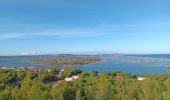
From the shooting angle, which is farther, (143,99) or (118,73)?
(118,73)

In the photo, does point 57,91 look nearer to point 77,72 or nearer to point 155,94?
point 155,94

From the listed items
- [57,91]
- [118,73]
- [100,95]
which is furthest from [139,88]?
[118,73]

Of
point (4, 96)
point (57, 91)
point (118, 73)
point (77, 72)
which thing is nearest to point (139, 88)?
Answer: point (57, 91)

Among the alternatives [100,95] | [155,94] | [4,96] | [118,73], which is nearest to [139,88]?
[155,94]

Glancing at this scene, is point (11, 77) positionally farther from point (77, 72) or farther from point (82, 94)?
point (82, 94)

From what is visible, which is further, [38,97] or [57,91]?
[57,91]

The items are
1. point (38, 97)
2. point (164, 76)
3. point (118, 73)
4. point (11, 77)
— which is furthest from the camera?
point (118, 73)

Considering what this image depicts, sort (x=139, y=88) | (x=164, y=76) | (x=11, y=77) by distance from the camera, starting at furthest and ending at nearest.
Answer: (x=11, y=77), (x=164, y=76), (x=139, y=88)

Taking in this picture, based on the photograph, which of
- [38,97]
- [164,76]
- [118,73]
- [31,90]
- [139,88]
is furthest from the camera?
[118,73]

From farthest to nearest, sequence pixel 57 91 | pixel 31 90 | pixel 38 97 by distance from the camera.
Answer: pixel 57 91, pixel 31 90, pixel 38 97
